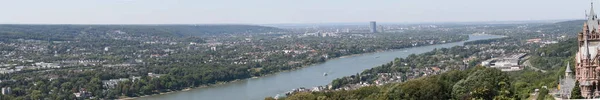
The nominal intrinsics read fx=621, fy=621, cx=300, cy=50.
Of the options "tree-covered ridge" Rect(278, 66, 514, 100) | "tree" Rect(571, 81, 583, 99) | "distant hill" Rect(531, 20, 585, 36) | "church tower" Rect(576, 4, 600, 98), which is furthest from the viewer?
"distant hill" Rect(531, 20, 585, 36)

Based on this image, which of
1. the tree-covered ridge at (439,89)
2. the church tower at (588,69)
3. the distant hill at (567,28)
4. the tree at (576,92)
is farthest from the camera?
the distant hill at (567,28)

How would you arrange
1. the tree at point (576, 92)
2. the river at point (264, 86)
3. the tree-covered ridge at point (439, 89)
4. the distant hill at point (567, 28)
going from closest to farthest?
1. the tree at point (576, 92)
2. the tree-covered ridge at point (439, 89)
3. the river at point (264, 86)
4. the distant hill at point (567, 28)

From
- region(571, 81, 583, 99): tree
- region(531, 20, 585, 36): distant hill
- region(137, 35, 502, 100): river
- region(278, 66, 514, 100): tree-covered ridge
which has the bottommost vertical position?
region(137, 35, 502, 100): river

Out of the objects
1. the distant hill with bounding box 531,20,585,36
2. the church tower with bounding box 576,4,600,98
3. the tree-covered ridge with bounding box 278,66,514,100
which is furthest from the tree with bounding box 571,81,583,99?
the distant hill with bounding box 531,20,585,36

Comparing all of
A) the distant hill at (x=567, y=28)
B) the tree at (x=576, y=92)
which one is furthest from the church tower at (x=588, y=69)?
the distant hill at (x=567, y=28)

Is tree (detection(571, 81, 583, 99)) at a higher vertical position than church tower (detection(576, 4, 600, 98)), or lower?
lower

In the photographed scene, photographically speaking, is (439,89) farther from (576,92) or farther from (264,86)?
(264,86)

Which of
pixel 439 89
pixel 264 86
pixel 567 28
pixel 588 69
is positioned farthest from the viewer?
pixel 567 28

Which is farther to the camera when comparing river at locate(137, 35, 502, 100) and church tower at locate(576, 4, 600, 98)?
river at locate(137, 35, 502, 100)

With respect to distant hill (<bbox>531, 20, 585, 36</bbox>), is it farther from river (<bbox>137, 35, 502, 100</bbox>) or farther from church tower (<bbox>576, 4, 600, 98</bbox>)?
church tower (<bbox>576, 4, 600, 98</bbox>)

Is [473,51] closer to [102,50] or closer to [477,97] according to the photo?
[102,50]

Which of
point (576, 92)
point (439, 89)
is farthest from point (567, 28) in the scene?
point (576, 92)

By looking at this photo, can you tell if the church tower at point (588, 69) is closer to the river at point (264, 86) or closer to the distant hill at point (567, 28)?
the river at point (264, 86)
